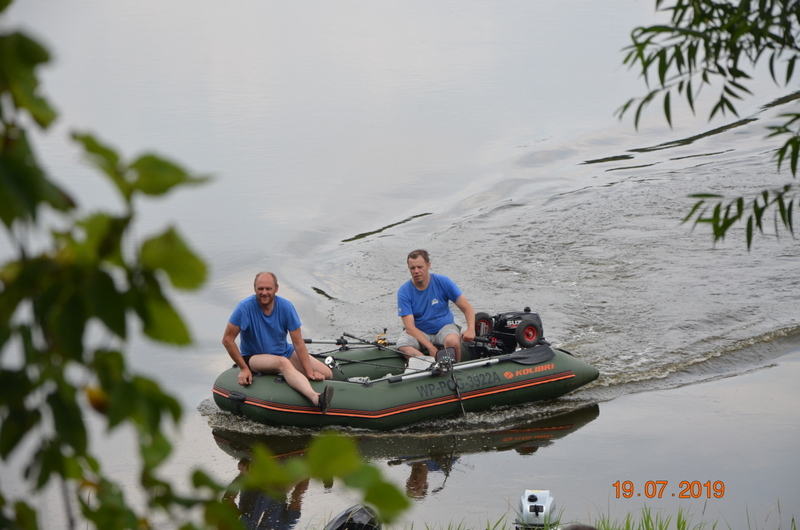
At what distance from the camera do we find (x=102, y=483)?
1.29 meters

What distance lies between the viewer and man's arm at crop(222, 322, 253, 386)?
9.03m

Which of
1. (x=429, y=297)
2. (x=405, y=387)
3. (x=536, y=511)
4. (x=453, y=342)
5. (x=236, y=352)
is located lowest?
(x=536, y=511)

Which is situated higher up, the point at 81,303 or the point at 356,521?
the point at 81,303

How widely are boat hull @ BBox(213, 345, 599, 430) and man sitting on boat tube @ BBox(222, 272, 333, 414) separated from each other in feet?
0.42

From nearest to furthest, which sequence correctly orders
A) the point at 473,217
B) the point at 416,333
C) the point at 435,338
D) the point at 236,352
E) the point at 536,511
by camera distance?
the point at 536,511 → the point at 236,352 → the point at 416,333 → the point at 435,338 → the point at 473,217

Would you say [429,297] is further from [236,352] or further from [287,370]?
[236,352]

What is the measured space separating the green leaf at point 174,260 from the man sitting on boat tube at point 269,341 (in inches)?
314

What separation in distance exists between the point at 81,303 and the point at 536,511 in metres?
4.47

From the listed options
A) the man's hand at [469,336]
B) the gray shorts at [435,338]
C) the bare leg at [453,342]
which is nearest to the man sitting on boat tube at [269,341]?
the gray shorts at [435,338]

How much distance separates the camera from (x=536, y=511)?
5051 mm

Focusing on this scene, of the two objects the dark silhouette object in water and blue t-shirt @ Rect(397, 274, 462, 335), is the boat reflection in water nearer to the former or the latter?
blue t-shirt @ Rect(397, 274, 462, 335)

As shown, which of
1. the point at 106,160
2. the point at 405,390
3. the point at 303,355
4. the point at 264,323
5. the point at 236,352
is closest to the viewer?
the point at 106,160
